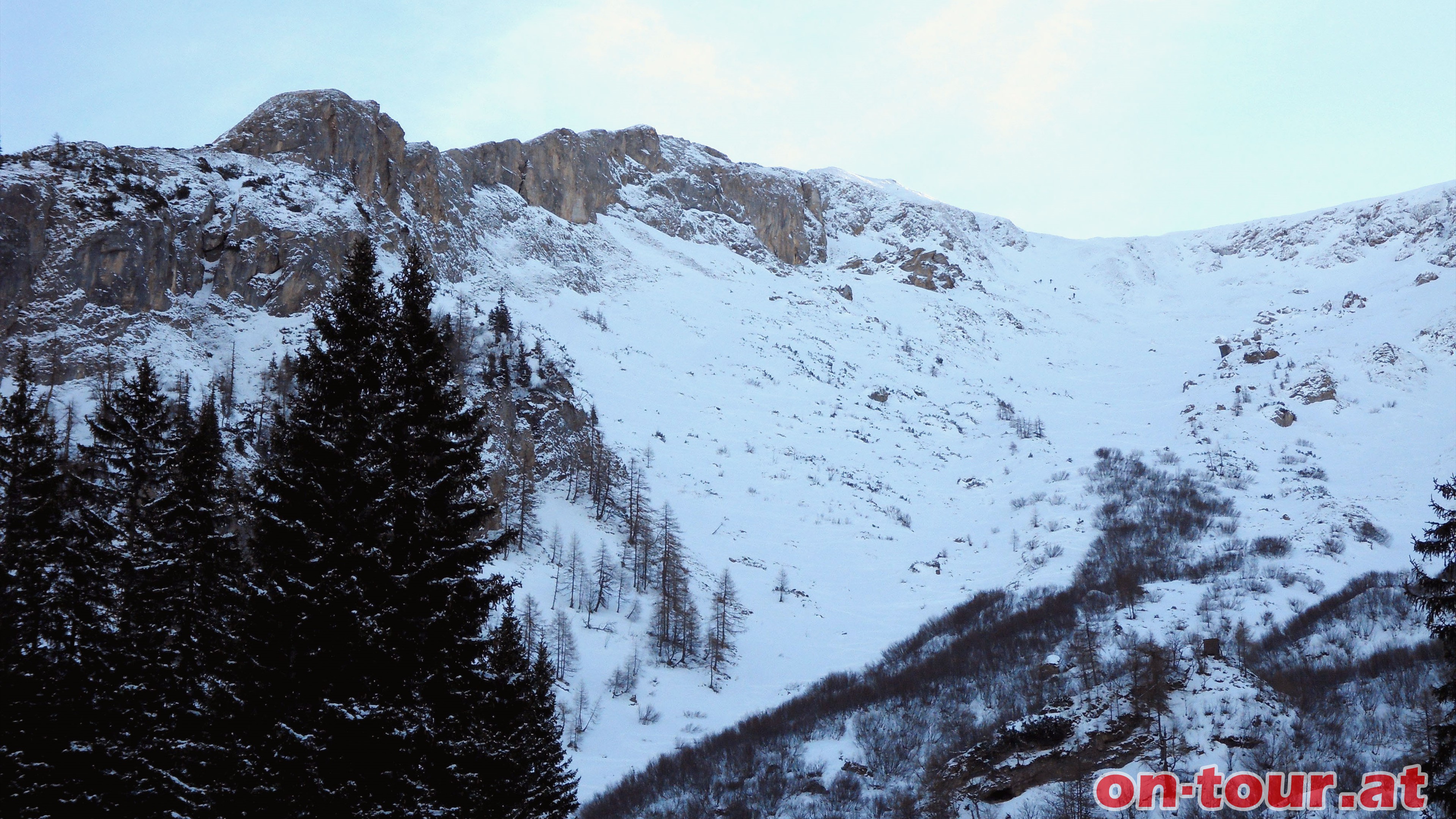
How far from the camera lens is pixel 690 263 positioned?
148375mm

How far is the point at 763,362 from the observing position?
383ft

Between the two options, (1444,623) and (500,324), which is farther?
(500,324)

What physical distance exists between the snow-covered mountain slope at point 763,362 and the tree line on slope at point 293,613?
106ft

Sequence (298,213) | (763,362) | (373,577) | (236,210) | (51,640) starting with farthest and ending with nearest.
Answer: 1. (763,362)
2. (298,213)
3. (236,210)
4. (51,640)
5. (373,577)

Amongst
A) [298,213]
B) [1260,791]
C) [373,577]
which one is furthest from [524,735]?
[298,213]

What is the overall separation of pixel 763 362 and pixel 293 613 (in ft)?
347

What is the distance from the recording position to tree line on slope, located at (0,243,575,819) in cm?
1187

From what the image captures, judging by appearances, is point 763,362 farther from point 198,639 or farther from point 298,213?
point 198,639

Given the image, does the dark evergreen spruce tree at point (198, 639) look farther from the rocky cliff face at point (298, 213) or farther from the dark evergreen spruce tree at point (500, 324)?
the dark evergreen spruce tree at point (500, 324)

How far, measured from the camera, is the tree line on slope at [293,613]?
38.9 feet

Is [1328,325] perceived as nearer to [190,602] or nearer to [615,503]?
[615,503]

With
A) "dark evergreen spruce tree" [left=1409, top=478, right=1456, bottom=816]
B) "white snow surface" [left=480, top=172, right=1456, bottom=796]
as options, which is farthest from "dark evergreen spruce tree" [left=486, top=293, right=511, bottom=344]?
"dark evergreen spruce tree" [left=1409, top=478, right=1456, bottom=816]

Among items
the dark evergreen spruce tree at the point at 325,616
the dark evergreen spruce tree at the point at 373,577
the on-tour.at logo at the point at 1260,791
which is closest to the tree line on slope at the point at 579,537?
the on-tour.at logo at the point at 1260,791

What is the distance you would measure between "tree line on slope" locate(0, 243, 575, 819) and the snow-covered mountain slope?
32362 mm
